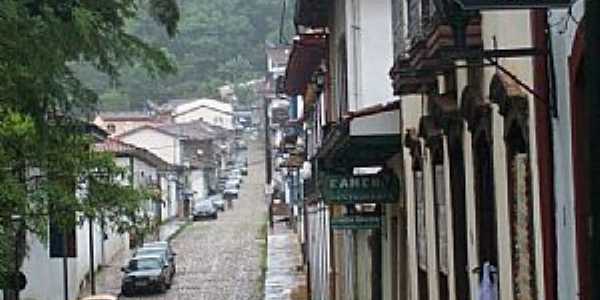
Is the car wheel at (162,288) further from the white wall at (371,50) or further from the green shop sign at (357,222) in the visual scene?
the white wall at (371,50)

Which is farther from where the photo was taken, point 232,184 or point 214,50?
point 214,50

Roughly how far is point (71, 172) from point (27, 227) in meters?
1.15

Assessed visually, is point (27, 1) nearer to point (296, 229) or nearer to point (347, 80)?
point (347, 80)

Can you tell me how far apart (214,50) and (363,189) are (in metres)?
121

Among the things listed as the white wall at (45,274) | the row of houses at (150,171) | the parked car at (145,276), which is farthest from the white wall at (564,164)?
the parked car at (145,276)

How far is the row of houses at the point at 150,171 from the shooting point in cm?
3372

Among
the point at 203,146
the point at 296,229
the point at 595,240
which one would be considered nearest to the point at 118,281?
the point at 296,229

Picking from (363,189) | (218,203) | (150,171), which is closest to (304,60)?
(363,189)

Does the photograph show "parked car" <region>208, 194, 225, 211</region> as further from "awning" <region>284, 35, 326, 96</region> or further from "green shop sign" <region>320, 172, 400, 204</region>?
"green shop sign" <region>320, 172, 400, 204</region>

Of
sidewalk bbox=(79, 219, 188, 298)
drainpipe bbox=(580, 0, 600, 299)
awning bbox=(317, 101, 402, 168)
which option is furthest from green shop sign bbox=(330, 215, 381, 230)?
sidewalk bbox=(79, 219, 188, 298)

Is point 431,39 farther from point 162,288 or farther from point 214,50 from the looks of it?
point 214,50

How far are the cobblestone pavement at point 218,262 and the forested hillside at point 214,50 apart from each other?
3344cm

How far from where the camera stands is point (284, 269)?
44344mm

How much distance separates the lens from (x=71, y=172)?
20875 millimetres
